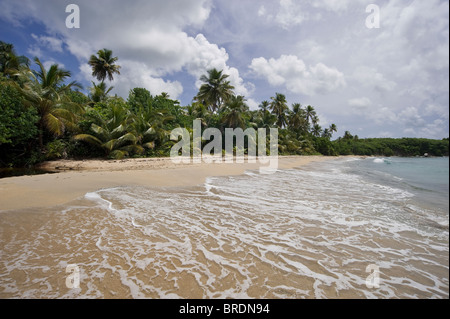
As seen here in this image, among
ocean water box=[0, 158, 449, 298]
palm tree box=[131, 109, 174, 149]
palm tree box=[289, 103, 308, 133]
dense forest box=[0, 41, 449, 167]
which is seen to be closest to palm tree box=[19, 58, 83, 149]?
dense forest box=[0, 41, 449, 167]

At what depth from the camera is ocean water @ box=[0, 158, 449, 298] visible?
198 centimetres

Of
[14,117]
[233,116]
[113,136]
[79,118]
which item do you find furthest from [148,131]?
[233,116]

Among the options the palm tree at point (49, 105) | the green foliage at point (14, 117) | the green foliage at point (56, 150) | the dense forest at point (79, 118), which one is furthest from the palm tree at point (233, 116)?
the green foliage at point (14, 117)

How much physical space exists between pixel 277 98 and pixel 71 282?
4514 centimetres

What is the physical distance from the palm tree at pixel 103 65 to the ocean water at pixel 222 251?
3244 cm

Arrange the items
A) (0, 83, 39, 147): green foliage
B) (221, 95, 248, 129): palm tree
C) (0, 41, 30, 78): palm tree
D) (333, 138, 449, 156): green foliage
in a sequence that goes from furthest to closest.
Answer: (333, 138, 449, 156): green foliage < (221, 95, 248, 129): palm tree < (0, 41, 30, 78): palm tree < (0, 83, 39, 147): green foliage

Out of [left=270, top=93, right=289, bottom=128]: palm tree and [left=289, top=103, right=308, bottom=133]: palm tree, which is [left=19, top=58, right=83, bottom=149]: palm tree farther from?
[left=289, top=103, right=308, bottom=133]: palm tree

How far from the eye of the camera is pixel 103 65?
2888cm

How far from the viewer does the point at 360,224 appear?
12.4 ft

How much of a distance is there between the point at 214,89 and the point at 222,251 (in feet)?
95.9

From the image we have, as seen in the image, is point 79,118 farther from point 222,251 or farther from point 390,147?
point 390,147

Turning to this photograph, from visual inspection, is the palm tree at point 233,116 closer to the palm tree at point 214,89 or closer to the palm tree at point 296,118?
the palm tree at point 214,89

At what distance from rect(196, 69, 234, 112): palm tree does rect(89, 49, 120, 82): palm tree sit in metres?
13.9

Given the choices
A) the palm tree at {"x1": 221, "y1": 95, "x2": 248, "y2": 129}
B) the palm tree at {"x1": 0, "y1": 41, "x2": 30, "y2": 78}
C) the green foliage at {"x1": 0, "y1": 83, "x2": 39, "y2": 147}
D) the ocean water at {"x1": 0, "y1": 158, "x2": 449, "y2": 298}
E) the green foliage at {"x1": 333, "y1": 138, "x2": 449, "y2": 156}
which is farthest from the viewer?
the green foliage at {"x1": 333, "y1": 138, "x2": 449, "y2": 156}
